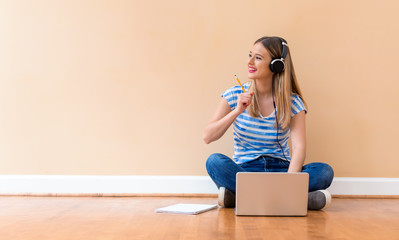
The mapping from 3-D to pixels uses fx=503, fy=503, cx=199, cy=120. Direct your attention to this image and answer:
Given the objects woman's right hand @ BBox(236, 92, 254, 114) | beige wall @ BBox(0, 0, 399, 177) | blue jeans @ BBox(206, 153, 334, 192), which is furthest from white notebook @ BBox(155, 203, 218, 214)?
beige wall @ BBox(0, 0, 399, 177)

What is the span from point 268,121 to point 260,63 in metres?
0.27

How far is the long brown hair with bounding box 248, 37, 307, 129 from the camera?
2.32 metres

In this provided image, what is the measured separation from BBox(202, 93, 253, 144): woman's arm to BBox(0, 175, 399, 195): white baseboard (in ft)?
1.43

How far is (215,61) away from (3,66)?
1.15 metres

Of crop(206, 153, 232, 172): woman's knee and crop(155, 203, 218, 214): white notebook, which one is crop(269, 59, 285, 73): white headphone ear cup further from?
crop(155, 203, 218, 214): white notebook

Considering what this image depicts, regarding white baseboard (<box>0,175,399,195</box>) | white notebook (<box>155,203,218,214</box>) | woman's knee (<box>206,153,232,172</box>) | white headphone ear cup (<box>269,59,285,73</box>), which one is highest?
white headphone ear cup (<box>269,59,285,73</box>)

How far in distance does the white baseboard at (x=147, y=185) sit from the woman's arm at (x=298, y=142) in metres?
0.50

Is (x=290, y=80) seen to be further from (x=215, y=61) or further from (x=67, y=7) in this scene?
(x=67, y=7)

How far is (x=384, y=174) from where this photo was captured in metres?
2.69

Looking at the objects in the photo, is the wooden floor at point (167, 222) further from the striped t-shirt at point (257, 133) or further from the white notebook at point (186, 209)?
the striped t-shirt at point (257, 133)

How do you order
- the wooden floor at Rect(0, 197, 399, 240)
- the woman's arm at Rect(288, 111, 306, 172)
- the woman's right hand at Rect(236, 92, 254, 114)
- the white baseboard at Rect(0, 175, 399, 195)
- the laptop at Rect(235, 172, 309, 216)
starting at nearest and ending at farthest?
the wooden floor at Rect(0, 197, 399, 240) → the laptop at Rect(235, 172, 309, 216) → the woman's right hand at Rect(236, 92, 254, 114) → the woman's arm at Rect(288, 111, 306, 172) → the white baseboard at Rect(0, 175, 399, 195)

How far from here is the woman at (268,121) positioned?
2.28 m

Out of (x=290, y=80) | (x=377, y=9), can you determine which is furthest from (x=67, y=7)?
(x=377, y=9)

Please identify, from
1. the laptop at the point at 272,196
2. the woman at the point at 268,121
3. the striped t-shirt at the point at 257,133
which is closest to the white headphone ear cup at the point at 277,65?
the woman at the point at 268,121
